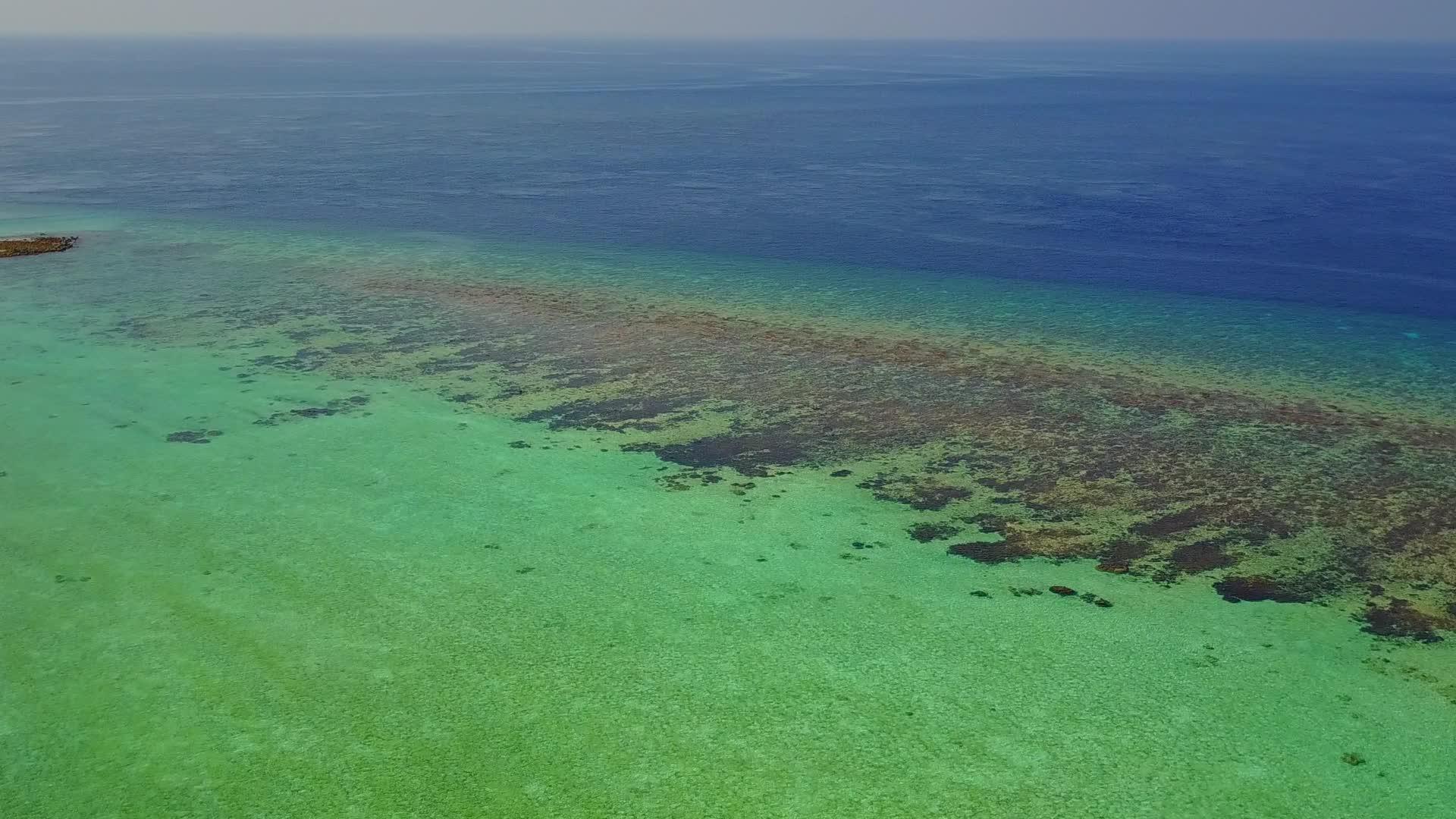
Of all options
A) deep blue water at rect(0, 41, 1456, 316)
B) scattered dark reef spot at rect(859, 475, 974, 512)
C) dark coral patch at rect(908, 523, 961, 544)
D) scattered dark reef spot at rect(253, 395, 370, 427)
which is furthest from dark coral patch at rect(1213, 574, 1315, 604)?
deep blue water at rect(0, 41, 1456, 316)

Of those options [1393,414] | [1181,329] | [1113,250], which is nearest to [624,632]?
[1393,414]

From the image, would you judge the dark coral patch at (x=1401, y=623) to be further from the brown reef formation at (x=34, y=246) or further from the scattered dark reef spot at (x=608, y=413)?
the brown reef formation at (x=34, y=246)

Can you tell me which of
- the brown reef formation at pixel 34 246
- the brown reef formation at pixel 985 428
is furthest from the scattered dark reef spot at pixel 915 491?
the brown reef formation at pixel 34 246

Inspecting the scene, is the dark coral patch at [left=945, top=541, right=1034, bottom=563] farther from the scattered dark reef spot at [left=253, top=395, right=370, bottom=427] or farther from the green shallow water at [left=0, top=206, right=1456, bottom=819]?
the scattered dark reef spot at [left=253, top=395, right=370, bottom=427]

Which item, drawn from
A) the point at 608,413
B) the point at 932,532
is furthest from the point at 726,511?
the point at 608,413

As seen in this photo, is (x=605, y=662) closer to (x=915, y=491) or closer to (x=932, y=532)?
(x=932, y=532)

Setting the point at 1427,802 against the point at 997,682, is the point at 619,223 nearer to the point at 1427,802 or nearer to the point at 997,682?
the point at 997,682

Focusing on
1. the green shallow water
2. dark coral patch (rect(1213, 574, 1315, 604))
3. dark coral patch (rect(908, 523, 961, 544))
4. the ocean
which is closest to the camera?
the green shallow water
